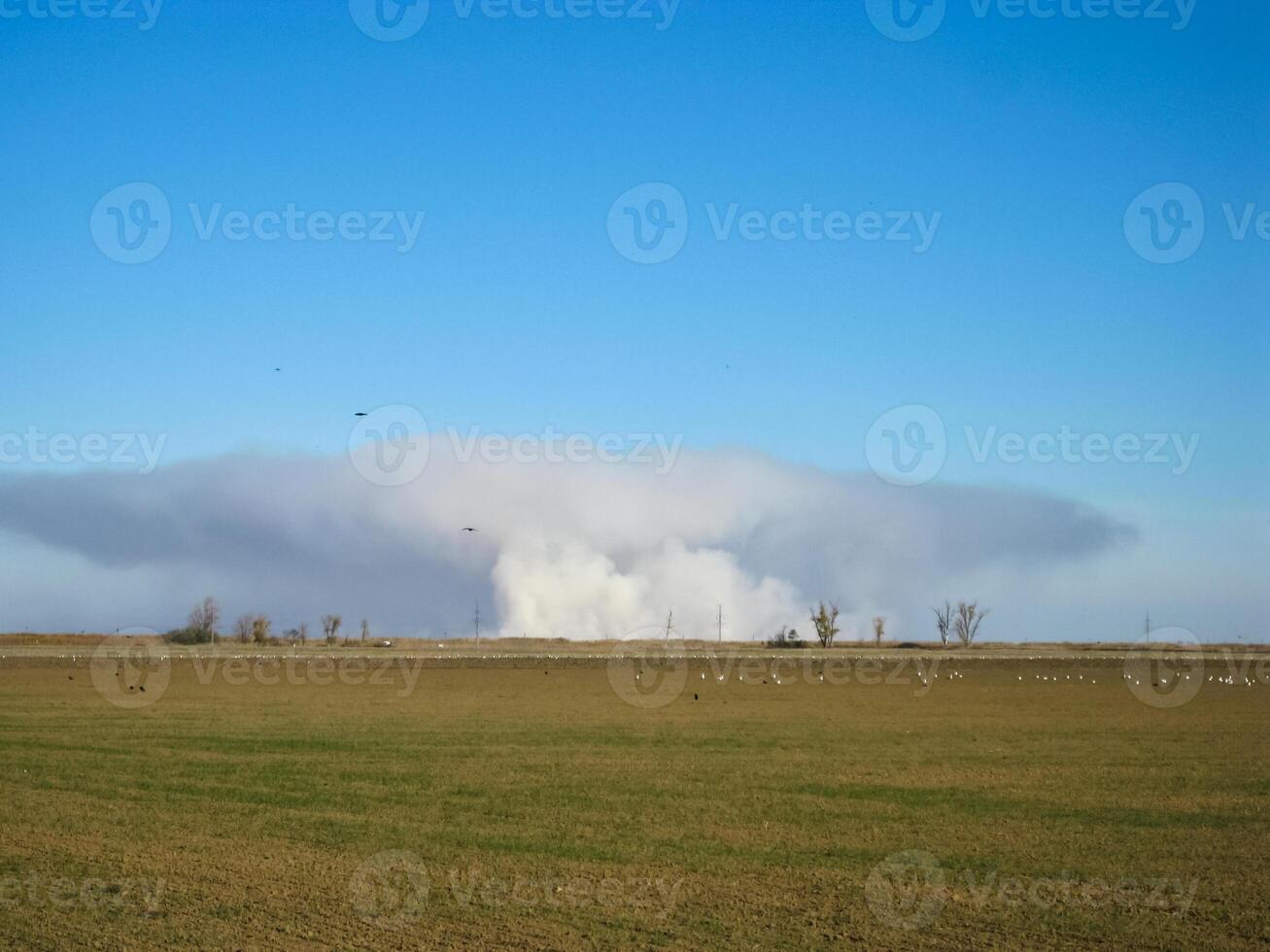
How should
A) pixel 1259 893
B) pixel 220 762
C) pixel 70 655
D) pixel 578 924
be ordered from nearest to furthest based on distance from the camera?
pixel 578 924, pixel 1259 893, pixel 220 762, pixel 70 655

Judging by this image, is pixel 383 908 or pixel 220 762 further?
pixel 220 762

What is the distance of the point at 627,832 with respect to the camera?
17.5m

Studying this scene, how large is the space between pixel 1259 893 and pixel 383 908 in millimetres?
9688

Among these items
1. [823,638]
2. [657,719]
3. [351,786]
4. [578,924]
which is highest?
[823,638]

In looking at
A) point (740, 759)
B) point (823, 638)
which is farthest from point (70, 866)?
point (823, 638)

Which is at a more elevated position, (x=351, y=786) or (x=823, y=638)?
(x=823, y=638)

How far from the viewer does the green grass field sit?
1255 cm

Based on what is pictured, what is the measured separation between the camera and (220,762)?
24969 mm

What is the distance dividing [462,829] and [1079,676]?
58.1m

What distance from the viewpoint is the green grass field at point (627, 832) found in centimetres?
1255

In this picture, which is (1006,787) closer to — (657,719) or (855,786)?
(855,786)

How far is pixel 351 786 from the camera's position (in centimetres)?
2173

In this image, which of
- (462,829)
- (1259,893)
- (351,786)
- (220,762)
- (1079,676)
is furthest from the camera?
(1079,676)

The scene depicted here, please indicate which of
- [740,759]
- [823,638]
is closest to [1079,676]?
[740,759]
